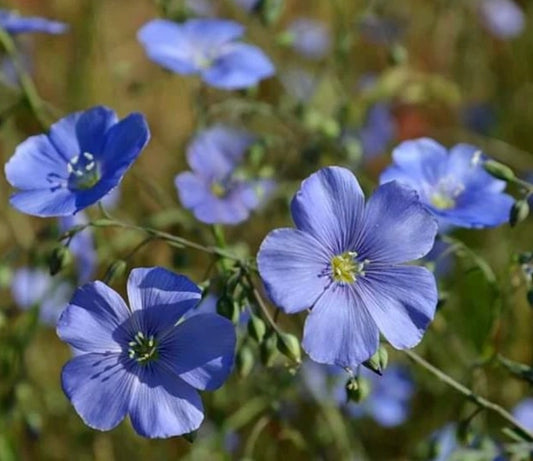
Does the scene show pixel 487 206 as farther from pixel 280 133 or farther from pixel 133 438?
pixel 280 133

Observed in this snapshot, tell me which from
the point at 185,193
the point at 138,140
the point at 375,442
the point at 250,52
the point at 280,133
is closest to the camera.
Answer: the point at 138,140

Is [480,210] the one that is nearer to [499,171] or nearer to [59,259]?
[499,171]

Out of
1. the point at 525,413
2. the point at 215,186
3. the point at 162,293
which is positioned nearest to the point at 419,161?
the point at 215,186

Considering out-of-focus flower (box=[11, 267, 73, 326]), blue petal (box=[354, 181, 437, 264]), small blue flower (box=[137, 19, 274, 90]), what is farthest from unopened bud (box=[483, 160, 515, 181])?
out-of-focus flower (box=[11, 267, 73, 326])

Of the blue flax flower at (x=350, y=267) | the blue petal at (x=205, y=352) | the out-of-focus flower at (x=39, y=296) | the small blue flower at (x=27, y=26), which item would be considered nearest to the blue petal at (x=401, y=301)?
the blue flax flower at (x=350, y=267)

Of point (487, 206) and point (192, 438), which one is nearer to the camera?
point (192, 438)

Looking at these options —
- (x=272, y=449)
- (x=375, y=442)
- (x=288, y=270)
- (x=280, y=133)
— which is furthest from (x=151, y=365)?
(x=280, y=133)

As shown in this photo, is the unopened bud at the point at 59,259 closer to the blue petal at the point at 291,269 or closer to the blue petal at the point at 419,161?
the blue petal at the point at 291,269
